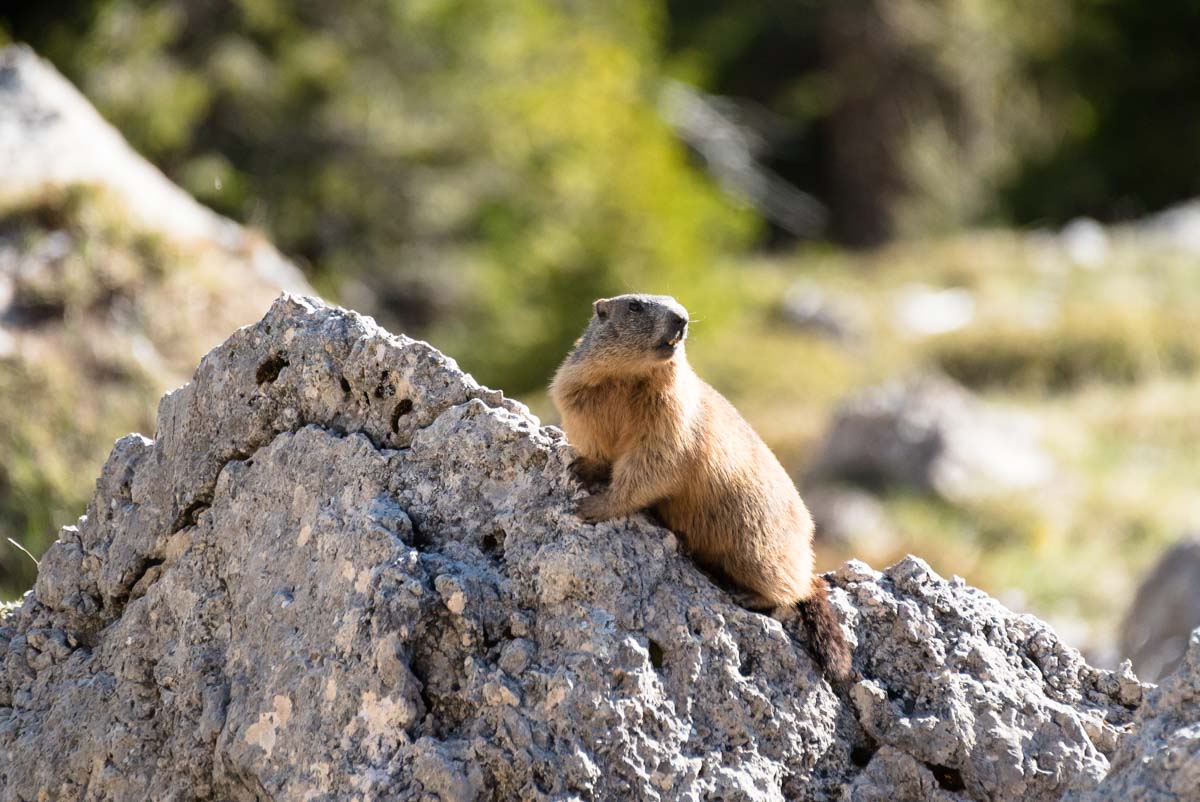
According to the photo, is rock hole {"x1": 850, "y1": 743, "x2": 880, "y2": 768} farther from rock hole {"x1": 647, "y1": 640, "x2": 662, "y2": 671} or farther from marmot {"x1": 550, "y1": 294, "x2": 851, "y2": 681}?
rock hole {"x1": 647, "y1": 640, "x2": 662, "y2": 671}

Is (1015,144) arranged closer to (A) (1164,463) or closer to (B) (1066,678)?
(A) (1164,463)

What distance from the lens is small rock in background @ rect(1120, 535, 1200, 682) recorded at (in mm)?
8836

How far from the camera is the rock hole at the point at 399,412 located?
14.8 feet

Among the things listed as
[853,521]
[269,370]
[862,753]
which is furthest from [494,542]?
[853,521]

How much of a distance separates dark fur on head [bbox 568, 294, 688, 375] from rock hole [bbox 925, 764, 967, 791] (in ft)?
5.23

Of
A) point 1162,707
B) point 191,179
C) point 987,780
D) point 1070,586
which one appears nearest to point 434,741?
point 987,780

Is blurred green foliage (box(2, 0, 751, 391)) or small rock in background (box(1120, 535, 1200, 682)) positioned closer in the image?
small rock in background (box(1120, 535, 1200, 682))

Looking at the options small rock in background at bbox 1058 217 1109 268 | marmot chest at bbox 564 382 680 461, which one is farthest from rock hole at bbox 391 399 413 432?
small rock in background at bbox 1058 217 1109 268

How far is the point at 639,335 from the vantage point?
496 centimetres

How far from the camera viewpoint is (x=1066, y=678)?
4.43 m

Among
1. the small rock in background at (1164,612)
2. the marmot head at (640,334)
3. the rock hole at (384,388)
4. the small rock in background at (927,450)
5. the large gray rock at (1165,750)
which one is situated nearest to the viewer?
the large gray rock at (1165,750)

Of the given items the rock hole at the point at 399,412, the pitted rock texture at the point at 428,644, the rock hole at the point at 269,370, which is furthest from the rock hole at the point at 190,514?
the rock hole at the point at 399,412

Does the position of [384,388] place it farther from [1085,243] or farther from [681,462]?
[1085,243]

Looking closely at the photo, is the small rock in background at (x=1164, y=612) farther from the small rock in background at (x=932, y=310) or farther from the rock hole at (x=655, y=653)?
the small rock in background at (x=932, y=310)
